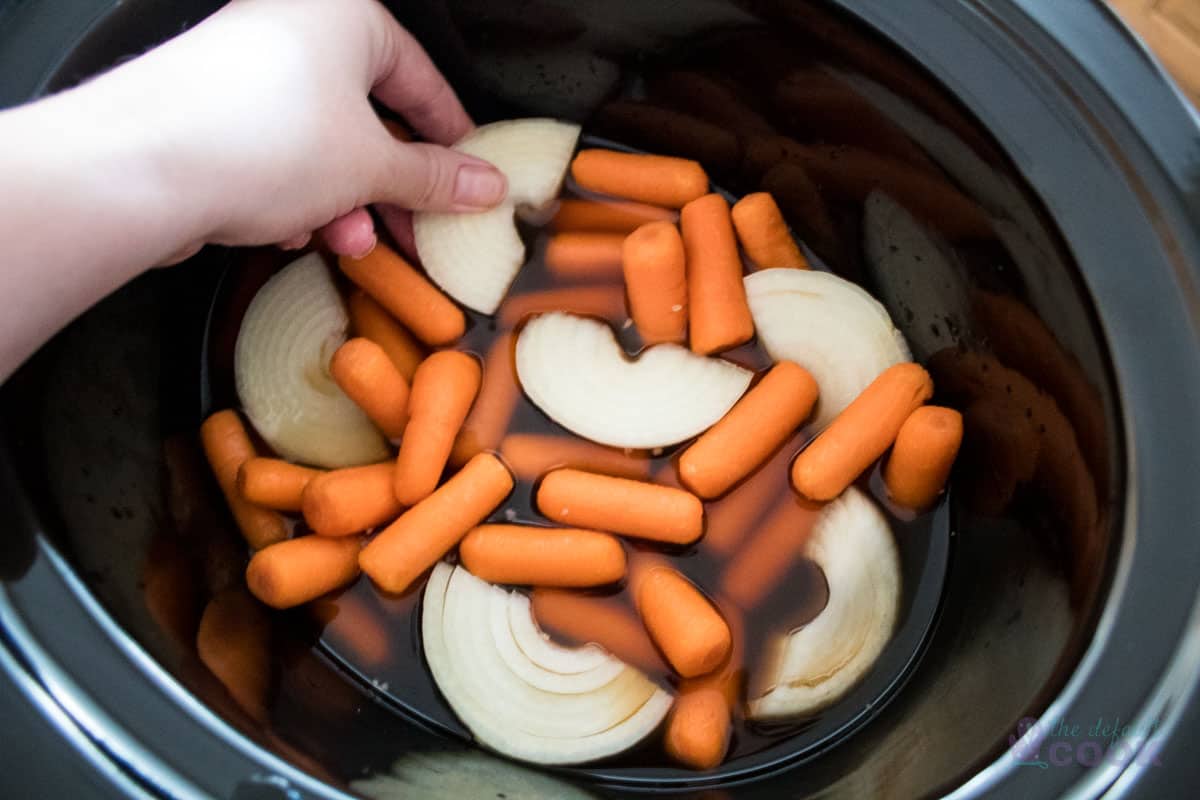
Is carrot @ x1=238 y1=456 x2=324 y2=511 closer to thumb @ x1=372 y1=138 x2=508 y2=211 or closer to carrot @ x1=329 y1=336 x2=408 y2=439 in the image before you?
carrot @ x1=329 y1=336 x2=408 y2=439

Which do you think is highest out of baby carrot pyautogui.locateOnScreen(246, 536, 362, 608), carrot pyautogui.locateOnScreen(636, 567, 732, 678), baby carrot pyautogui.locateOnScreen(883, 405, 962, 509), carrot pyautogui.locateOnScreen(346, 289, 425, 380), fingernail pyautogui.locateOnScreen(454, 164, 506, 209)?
baby carrot pyautogui.locateOnScreen(883, 405, 962, 509)

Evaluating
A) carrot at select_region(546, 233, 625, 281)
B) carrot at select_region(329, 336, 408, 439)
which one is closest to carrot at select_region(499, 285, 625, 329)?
carrot at select_region(546, 233, 625, 281)

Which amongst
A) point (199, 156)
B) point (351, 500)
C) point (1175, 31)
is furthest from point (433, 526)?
point (1175, 31)

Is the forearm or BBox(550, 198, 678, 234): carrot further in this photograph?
BBox(550, 198, 678, 234): carrot

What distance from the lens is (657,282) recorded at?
77 cm

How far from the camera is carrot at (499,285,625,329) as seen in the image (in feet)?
2.64

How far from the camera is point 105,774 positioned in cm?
45

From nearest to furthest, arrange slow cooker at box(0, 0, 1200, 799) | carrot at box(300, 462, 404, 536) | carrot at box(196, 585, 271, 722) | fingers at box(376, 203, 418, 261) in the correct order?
1. slow cooker at box(0, 0, 1200, 799)
2. carrot at box(196, 585, 271, 722)
3. carrot at box(300, 462, 404, 536)
4. fingers at box(376, 203, 418, 261)

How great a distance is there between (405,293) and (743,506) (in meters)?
0.32

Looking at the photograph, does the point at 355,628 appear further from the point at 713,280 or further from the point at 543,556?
the point at 713,280

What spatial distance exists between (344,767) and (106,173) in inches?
14.2

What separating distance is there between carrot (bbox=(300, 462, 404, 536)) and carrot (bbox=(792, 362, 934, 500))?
310 mm

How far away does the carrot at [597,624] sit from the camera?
2.26 ft

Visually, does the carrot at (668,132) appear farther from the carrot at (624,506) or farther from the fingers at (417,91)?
the carrot at (624,506)
